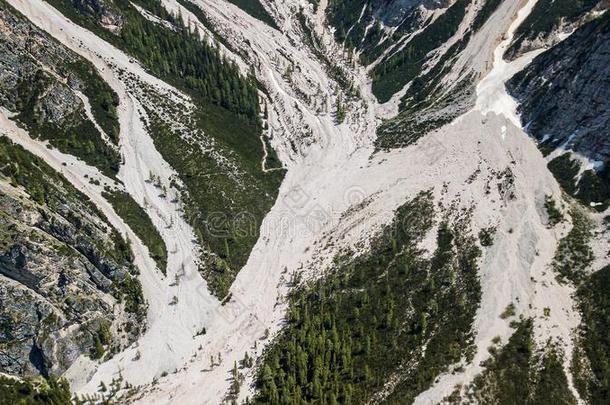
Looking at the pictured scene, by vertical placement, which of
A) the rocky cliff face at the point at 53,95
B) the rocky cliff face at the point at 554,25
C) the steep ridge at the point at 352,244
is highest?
the rocky cliff face at the point at 554,25

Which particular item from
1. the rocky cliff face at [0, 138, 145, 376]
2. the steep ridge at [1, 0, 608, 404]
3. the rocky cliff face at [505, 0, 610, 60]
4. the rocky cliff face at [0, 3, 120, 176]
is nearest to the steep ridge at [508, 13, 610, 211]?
the steep ridge at [1, 0, 608, 404]

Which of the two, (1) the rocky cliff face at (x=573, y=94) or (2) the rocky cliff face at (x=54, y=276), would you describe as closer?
(2) the rocky cliff face at (x=54, y=276)

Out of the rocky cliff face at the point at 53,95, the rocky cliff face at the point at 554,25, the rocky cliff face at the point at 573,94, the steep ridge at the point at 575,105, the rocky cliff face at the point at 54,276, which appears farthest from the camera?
the rocky cliff face at the point at 554,25

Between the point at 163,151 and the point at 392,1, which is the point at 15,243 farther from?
the point at 392,1

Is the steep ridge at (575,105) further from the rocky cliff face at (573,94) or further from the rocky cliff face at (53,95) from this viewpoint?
the rocky cliff face at (53,95)

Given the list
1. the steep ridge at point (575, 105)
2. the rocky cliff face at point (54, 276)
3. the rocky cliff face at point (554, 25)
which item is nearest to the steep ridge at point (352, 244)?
the rocky cliff face at point (54, 276)

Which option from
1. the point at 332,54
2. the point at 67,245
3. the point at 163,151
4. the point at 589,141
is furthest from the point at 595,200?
the point at 332,54
